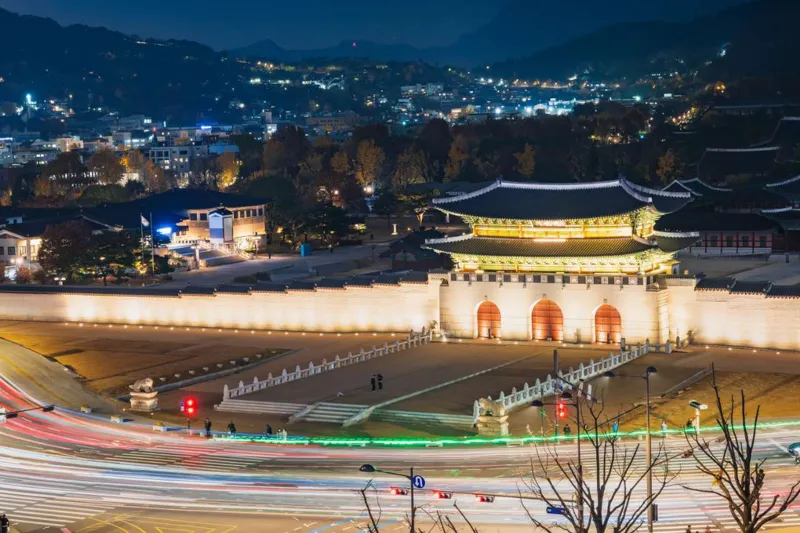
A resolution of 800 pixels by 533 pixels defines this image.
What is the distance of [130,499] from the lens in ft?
128

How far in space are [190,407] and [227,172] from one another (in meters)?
142

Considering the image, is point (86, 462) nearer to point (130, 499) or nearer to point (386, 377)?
point (130, 499)

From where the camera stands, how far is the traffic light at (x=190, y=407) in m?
49.9

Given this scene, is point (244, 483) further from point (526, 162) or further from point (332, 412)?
point (526, 162)

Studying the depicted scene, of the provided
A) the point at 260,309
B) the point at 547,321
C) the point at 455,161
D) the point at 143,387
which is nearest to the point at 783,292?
the point at 547,321

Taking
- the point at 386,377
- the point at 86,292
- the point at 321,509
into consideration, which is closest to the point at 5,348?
the point at 86,292

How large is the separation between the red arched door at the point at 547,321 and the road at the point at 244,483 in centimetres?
2203

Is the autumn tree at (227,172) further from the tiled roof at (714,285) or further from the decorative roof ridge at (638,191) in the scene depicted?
the tiled roof at (714,285)

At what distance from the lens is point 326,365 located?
200ft

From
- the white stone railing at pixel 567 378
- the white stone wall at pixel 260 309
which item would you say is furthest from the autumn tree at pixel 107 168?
the white stone railing at pixel 567 378

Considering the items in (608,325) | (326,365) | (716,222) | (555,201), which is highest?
(716,222)

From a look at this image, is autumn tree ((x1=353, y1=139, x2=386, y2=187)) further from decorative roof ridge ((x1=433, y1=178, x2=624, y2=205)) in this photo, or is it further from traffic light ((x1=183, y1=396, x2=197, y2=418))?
traffic light ((x1=183, y1=396, x2=197, y2=418))

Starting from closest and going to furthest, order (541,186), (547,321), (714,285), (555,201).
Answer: (714,285), (547,321), (555,201), (541,186)

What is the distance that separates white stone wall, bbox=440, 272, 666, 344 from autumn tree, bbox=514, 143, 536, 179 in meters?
99.6
